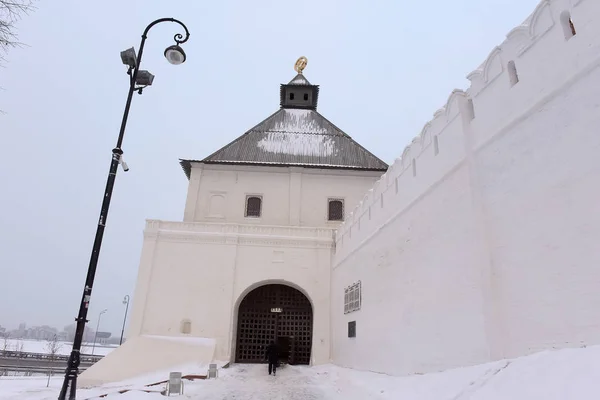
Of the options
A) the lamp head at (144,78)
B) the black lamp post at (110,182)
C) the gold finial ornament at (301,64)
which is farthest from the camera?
the gold finial ornament at (301,64)

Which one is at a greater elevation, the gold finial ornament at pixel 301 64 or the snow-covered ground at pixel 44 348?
the gold finial ornament at pixel 301 64

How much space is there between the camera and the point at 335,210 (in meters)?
21.0

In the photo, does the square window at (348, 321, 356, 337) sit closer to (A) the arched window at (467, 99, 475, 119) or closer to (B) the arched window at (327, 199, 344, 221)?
(A) the arched window at (467, 99, 475, 119)

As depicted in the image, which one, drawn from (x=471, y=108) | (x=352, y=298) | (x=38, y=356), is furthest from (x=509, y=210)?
(x=38, y=356)

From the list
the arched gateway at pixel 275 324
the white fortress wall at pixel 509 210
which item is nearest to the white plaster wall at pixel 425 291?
the white fortress wall at pixel 509 210

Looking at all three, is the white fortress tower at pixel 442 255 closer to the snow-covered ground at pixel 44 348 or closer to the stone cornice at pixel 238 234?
the stone cornice at pixel 238 234

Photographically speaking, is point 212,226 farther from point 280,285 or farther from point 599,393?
point 599,393

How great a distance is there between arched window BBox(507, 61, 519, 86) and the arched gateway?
1392 cm

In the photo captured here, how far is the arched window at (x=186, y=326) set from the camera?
16.0 metres

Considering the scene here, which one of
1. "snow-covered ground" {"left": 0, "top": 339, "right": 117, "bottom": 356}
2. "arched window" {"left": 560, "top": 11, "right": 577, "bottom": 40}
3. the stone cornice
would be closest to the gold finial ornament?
the stone cornice

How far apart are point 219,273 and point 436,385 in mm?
12376

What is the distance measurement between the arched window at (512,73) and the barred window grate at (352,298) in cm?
795

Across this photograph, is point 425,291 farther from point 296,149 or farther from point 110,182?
point 296,149

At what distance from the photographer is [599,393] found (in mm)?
3104
